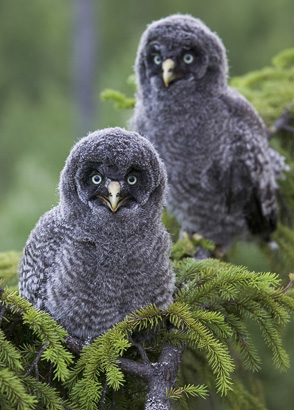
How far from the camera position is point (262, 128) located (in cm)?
435

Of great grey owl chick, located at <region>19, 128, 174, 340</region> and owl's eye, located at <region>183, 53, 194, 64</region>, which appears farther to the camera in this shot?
owl's eye, located at <region>183, 53, 194, 64</region>

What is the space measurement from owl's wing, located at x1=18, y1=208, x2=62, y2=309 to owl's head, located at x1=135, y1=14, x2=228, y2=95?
5.36 ft

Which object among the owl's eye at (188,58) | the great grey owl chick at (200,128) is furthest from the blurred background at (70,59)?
the owl's eye at (188,58)

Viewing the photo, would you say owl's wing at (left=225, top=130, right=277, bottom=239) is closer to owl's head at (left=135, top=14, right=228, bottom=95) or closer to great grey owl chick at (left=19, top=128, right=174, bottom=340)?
owl's head at (left=135, top=14, right=228, bottom=95)

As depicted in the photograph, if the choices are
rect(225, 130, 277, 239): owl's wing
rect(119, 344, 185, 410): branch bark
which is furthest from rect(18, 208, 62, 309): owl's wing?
rect(225, 130, 277, 239): owl's wing

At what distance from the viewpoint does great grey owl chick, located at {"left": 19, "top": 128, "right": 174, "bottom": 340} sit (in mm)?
2479

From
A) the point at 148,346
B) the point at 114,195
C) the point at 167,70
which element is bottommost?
the point at 148,346

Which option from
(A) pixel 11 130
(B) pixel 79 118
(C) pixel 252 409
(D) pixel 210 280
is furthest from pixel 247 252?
(A) pixel 11 130

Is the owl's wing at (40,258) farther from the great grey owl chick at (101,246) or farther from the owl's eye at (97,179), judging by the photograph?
the owl's eye at (97,179)

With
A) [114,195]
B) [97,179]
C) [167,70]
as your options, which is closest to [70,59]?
[167,70]

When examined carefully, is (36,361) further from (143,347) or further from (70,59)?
(70,59)

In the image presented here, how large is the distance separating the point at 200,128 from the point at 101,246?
1.79 m

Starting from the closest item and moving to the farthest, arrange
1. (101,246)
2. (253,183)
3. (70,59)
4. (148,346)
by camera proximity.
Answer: (101,246) < (148,346) < (253,183) < (70,59)

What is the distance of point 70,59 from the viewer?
68.1 feet
